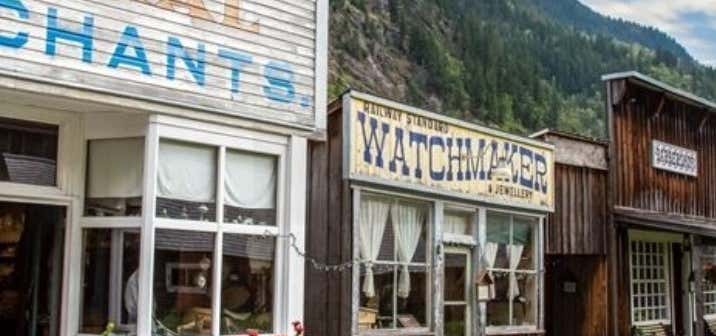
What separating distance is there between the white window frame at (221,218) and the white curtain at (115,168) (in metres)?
0.10

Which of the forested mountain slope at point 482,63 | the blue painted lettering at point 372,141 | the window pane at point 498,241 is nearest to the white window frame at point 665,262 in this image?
the window pane at point 498,241

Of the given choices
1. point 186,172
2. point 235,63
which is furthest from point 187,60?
point 186,172

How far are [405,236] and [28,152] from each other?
4.58 metres

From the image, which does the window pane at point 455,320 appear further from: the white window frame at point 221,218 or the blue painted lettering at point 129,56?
the blue painted lettering at point 129,56

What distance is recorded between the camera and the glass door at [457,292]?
11461 millimetres

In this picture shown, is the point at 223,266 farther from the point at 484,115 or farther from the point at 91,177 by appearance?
the point at 484,115

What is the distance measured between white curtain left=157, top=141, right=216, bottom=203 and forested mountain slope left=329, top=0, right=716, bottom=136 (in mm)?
37016

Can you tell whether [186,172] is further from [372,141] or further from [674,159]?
[674,159]

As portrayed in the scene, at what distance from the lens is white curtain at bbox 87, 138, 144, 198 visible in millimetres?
7961

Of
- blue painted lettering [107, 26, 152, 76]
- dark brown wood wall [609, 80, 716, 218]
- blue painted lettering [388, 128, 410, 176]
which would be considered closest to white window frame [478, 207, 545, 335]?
blue painted lettering [388, 128, 410, 176]

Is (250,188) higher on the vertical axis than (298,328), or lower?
higher

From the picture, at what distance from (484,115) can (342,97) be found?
172 feet

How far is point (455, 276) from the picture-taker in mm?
11633

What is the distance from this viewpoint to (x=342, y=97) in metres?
10.0
